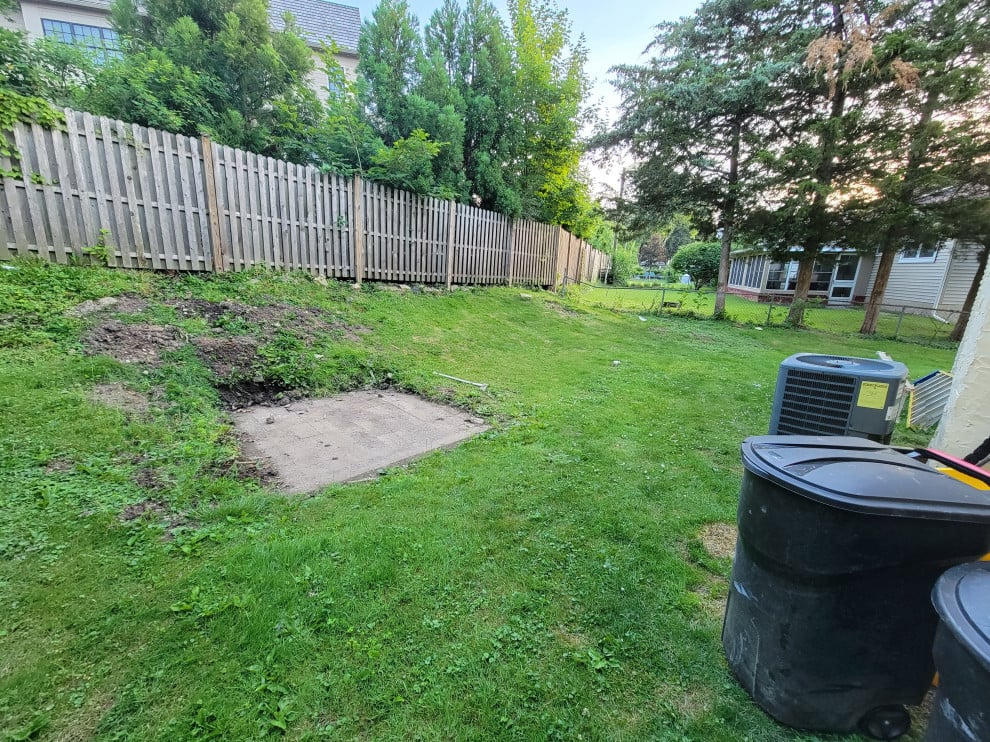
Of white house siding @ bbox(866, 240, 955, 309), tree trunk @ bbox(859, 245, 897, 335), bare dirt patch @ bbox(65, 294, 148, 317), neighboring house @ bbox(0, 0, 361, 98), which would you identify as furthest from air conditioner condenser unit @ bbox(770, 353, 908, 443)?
white house siding @ bbox(866, 240, 955, 309)

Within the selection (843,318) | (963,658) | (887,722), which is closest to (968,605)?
(963,658)

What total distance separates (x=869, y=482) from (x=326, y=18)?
2183cm

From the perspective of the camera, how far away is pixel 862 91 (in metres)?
10.0

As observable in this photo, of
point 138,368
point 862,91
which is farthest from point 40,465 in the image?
point 862,91

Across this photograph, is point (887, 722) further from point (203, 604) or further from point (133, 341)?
point (133, 341)

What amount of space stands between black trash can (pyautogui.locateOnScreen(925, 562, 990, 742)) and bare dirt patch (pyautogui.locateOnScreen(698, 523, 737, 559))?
1411 mm

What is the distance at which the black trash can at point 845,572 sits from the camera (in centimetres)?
119

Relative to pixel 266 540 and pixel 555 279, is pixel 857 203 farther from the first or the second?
pixel 266 540

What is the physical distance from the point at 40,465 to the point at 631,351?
295 inches

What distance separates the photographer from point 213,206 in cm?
556

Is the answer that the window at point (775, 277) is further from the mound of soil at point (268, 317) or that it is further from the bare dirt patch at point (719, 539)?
the bare dirt patch at point (719, 539)

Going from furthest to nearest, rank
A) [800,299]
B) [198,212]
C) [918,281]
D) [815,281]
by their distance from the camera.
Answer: [815,281] < [918,281] < [800,299] < [198,212]

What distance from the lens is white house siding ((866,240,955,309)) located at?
14.9m

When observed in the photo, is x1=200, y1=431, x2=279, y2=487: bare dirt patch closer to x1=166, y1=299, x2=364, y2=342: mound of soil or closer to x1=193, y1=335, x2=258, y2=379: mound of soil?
x1=193, y1=335, x2=258, y2=379: mound of soil
